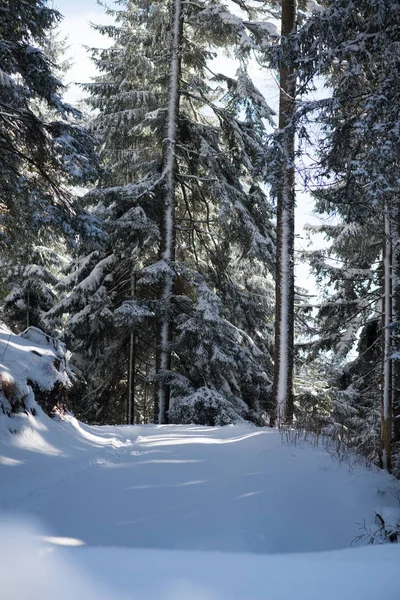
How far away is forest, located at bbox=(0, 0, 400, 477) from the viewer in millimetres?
7613

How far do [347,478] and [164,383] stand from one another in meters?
7.38

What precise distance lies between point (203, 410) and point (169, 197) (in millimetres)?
6337

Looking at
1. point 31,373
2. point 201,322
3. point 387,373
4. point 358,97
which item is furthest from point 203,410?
point 358,97

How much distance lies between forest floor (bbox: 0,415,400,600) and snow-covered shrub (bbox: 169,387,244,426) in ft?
12.0

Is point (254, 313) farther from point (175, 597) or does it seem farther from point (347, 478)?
point (175, 597)

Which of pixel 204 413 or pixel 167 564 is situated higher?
pixel 167 564

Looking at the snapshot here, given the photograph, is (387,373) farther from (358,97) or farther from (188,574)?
(188,574)

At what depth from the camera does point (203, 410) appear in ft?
38.9

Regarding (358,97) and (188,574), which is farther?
(358,97)

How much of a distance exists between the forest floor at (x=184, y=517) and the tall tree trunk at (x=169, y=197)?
4.67 meters

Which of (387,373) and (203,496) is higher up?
(387,373)

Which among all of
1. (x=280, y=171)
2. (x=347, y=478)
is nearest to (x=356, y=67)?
(x=280, y=171)

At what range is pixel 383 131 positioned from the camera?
21.1 feet

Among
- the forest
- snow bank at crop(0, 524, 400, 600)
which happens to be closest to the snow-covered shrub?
the forest
